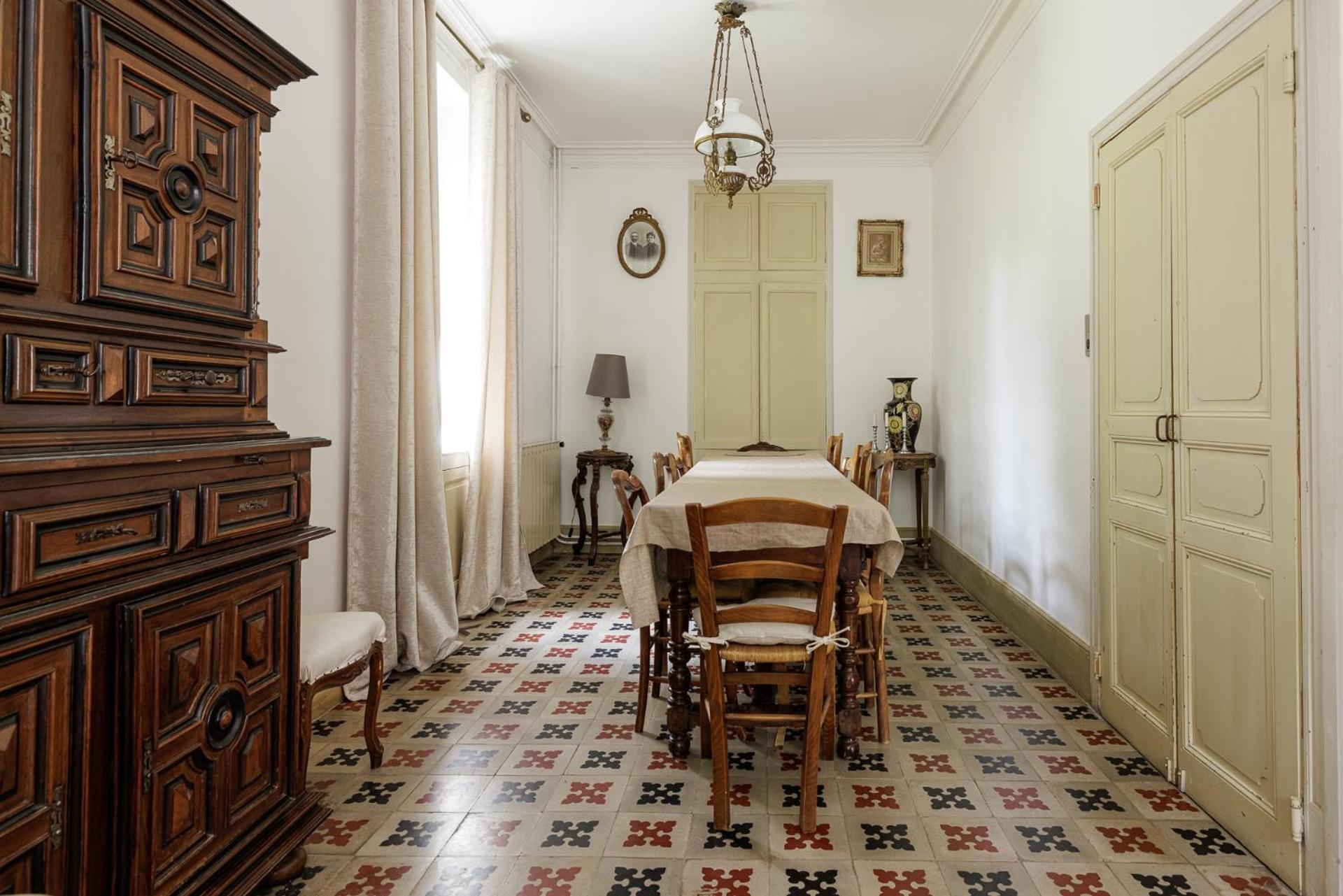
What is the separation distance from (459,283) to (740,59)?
7.73 feet

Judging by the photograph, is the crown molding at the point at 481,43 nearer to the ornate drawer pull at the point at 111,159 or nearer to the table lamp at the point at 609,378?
the table lamp at the point at 609,378

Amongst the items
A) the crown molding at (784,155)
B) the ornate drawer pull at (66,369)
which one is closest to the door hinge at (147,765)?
the ornate drawer pull at (66,369)

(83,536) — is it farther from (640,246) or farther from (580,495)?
(640,246)

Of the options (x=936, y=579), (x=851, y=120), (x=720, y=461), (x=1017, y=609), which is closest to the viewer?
(x=1017, y=609)

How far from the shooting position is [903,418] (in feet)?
19.5

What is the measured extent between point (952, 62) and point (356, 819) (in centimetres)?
535

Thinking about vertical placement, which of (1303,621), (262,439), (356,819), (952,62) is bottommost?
(356,819)

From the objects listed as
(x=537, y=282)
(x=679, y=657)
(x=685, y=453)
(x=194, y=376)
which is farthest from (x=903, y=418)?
(x=194, y=376)

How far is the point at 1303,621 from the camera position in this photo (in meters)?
1.88

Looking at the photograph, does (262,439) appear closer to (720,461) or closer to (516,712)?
(516,712)

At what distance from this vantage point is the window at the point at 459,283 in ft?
15.6

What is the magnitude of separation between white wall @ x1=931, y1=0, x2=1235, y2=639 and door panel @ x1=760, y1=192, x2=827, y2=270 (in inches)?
47.4

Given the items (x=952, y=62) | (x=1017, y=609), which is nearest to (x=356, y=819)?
(x=1017, y=609)

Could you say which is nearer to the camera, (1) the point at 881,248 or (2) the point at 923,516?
(2) the point at 923,516
